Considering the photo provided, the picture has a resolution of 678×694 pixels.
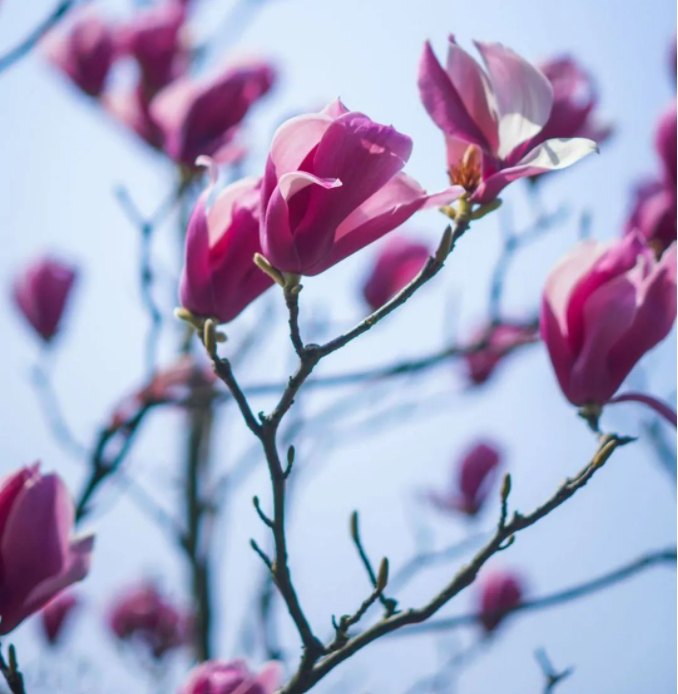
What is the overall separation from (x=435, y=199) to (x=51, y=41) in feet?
4.99

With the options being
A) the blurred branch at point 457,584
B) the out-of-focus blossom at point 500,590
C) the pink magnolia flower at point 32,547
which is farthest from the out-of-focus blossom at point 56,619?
the blurred branch at point 457,584

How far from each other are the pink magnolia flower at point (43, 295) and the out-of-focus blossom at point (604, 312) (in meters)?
1.39

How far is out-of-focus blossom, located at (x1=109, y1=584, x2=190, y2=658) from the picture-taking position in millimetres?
2334

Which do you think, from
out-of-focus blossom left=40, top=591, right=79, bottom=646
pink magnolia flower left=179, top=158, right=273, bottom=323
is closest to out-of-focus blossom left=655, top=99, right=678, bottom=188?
pink magnolia flower left=179, top=158, right=273, bottom=323

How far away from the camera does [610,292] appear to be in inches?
30.8

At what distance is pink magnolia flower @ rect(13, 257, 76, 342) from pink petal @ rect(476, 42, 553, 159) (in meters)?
1.43

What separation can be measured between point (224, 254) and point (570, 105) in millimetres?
698

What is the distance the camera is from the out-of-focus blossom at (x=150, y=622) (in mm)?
2334

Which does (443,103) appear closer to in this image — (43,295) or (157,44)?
(157,44)

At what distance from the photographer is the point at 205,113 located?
134 cm

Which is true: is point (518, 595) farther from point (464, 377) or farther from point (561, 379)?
point (561, 379)

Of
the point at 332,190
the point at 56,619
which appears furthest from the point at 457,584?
the point at 56,619

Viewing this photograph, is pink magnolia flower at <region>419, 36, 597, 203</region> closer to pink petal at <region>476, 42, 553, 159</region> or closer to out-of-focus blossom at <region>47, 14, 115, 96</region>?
pink petal at <region>476, 42, 553, 159</region>

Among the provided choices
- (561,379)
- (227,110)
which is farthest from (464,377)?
(561,379)
